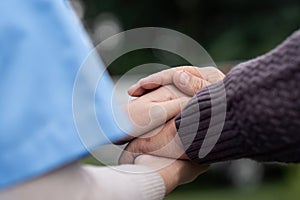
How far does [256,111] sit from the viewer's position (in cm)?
115

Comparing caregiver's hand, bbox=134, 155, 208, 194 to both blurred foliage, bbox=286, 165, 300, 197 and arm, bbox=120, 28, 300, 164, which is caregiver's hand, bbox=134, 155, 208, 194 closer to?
arm, bbox=120, 28, 300, 164

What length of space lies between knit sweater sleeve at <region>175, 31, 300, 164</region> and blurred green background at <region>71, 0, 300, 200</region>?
412 centimetres

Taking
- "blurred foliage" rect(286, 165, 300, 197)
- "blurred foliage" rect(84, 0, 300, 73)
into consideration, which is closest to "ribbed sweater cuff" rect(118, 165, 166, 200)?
"blurred foliage" rect(286, 165, 300, 197)

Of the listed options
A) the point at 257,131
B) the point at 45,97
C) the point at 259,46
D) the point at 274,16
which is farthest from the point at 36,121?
the point at 274,16

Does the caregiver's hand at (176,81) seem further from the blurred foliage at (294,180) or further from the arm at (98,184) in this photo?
the blurred foliage at (294,180)

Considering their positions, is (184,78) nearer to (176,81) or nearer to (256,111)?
(176,81)

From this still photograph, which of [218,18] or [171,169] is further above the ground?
[171,169]

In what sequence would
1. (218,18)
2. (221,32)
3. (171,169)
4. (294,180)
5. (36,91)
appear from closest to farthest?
(36,91)
(171,169)
(294,180)
(221,32)
(218,18)

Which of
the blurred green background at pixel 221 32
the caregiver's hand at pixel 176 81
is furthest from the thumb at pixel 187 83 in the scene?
the blurred green background at pixel 221 32

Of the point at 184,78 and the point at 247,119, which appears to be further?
the point at 184,78

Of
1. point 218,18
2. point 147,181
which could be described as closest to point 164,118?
point 147,181

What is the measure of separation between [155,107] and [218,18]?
270 inches

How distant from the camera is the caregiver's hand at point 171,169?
4.05ft

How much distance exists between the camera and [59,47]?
0.93 metres
